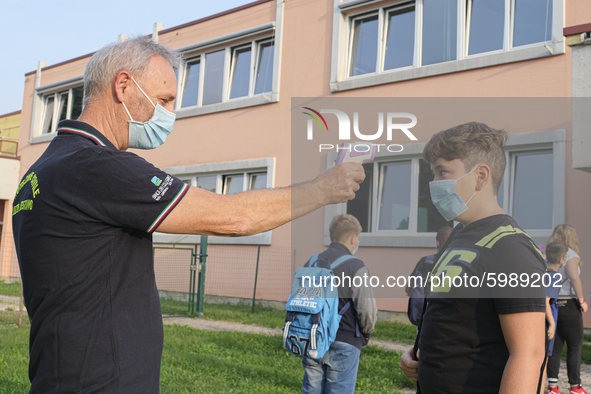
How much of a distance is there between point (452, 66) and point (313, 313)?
24.8ft

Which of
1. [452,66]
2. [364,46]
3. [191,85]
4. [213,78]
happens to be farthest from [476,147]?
[191,85]

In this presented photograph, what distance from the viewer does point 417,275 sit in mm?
5035

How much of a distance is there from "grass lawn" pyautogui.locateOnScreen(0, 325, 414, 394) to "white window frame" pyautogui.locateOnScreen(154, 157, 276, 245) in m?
5.09

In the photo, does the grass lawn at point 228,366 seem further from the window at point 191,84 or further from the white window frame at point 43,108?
the white window frame at point 43,108

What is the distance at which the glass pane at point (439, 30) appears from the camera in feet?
35.8

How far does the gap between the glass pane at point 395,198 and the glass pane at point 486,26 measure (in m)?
7.82

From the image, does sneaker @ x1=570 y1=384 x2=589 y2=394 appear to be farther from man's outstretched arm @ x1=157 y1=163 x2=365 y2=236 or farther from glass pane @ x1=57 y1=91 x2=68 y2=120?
glass pane @ x1=57 y1=91 x2=68 y2=120

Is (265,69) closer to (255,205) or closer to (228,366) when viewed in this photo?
(228,366)

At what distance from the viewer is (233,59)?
15.4 meters

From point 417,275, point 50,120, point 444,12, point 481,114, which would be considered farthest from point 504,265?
point 50,120

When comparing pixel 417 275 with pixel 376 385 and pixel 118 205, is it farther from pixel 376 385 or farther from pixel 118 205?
pixel 118 205

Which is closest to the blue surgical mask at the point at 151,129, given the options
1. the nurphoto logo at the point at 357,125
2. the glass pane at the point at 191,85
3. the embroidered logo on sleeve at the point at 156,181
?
the embroidered logo on sleeve at the point at 156,181

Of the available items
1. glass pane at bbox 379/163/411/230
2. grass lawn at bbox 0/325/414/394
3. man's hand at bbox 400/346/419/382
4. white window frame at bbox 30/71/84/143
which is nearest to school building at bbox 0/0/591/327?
glass pane at bbox 379/163/411/230

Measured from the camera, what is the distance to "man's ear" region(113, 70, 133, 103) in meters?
2.16
